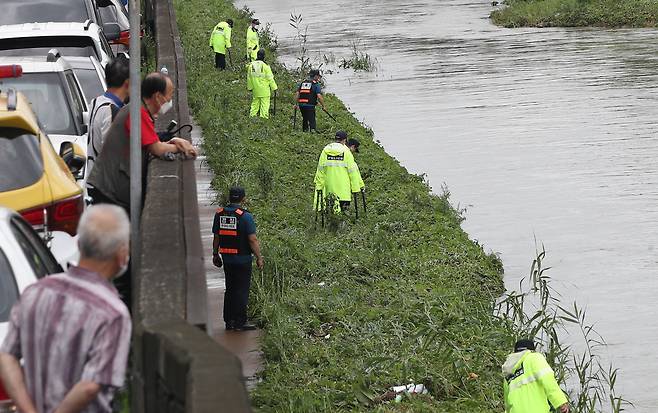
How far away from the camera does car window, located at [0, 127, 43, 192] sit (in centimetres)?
861

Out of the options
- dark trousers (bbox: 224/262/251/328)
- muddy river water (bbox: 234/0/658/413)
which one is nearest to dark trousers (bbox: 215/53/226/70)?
muddy river water (bbox: 234/0/658/413)

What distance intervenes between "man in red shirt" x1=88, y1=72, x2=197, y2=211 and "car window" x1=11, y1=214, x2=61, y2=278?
124 centimetres

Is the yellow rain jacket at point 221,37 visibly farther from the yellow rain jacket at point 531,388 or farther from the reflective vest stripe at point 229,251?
the yellow rain jacket at point 531,388

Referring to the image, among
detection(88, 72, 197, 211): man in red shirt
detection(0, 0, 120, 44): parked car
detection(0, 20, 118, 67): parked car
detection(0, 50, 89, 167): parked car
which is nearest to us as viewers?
detection(88, 72, 197, 211): man in red shirt

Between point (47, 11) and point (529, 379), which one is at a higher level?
point (47, 11)

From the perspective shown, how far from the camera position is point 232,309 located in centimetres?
1510

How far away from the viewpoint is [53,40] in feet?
52.1

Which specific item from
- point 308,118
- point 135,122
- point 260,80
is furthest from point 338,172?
point 135,122

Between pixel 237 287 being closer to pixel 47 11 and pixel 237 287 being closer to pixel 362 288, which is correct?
pixel 362 288

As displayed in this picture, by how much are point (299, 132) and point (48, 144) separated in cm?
2094

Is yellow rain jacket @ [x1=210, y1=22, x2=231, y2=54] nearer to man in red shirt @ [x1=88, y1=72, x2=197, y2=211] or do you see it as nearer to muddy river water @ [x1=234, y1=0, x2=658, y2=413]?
muddy river water @ [x1=234, y1=0, x2=658, y2=413]

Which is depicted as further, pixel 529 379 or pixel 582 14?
pixel 582 14

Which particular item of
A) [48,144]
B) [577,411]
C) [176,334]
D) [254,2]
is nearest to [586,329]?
[577,411]

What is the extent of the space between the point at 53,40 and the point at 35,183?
24.6 ft
